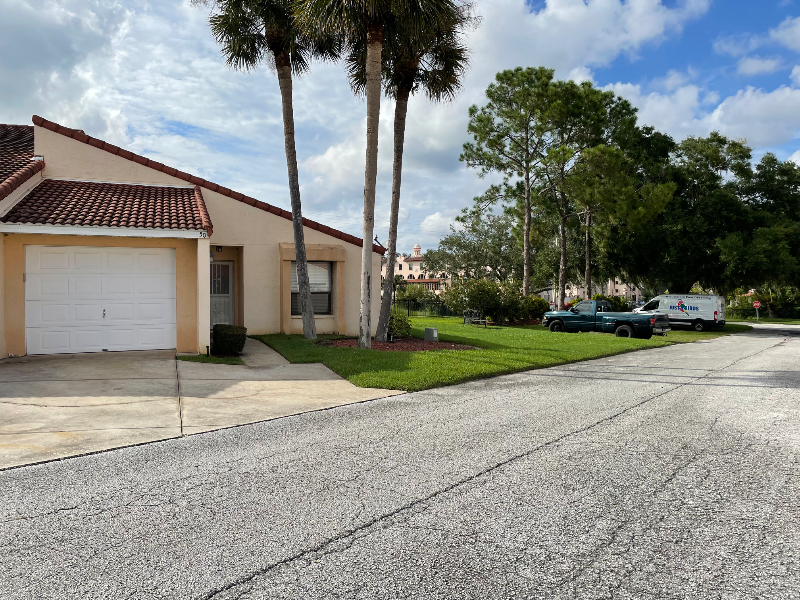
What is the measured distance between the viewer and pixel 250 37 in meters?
15.8

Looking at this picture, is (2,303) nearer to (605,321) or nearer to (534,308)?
(605,321)

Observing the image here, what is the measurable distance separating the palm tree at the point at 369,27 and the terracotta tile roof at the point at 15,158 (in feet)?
24.2

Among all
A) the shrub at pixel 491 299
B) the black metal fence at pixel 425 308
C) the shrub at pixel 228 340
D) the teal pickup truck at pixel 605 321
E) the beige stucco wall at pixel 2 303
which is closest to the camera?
the beige stucco wall at pixel 2 303

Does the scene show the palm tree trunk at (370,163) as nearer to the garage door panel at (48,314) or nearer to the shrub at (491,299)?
the garage door panel at (48,314)

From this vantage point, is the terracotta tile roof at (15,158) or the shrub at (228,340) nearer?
the terracotta tile roof at (15,158)

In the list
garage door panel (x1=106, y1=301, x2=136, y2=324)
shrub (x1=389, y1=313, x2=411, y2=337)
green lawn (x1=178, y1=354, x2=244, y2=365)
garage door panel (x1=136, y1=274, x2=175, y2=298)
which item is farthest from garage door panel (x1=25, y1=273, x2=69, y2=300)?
shrub (x1=389, y1=313, x2=411, y2=337)

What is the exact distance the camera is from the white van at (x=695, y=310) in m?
29.5

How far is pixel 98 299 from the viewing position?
42.5 ft

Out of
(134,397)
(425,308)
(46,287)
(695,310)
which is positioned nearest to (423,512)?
(134,397)

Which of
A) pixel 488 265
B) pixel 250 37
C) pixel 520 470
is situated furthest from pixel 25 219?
pixel 488 265

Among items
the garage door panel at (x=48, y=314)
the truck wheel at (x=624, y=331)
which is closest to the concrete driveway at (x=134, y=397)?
the garage door panel at (x=48, y=314)

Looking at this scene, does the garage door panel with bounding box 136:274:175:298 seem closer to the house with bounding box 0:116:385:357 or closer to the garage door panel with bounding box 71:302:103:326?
the house with bounding box 0:116:385:357

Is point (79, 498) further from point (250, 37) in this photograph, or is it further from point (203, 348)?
point (250, 37)

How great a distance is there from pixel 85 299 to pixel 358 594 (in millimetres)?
11800
